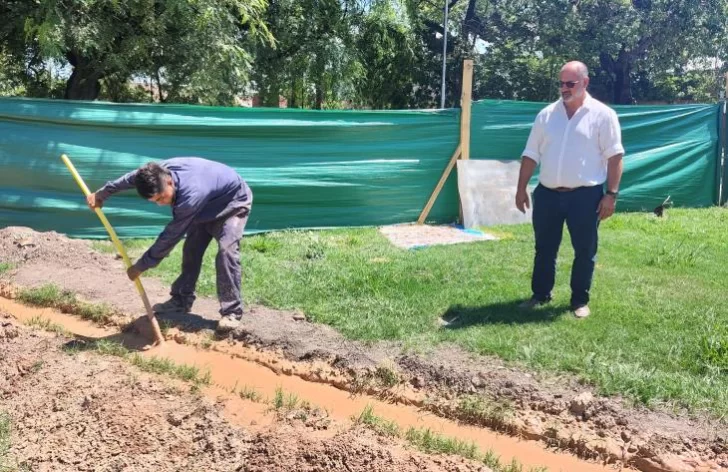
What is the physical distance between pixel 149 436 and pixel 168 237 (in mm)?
1506

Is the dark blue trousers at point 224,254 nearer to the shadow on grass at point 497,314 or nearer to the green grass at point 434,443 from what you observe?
the shadow on grass at point 497,314

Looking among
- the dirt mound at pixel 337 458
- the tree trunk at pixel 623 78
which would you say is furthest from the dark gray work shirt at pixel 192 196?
the tree trunk at pixel 623 78

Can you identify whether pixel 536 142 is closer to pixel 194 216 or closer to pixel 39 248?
pixel 194 216

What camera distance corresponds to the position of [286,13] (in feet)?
39.7

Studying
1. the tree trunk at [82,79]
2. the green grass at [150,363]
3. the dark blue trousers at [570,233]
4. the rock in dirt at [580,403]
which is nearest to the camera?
the rock in dirt at [580,403]

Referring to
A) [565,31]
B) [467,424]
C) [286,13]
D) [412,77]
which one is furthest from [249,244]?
[565,31]

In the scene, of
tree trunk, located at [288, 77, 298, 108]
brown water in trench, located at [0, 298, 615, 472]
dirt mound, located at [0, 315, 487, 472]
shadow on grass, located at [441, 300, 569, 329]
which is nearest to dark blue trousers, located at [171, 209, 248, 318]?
brown water in trench, located at [0, 298, 615, 472]

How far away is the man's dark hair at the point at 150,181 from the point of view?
13.9ft

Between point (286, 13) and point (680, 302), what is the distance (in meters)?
9.13

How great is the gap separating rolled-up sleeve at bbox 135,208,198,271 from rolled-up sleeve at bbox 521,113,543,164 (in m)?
2.64

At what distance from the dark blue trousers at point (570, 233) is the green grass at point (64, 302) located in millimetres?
3465

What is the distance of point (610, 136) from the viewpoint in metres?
4.82

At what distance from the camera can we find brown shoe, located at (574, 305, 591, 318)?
501cm

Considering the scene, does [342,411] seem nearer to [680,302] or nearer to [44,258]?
[680,302]
